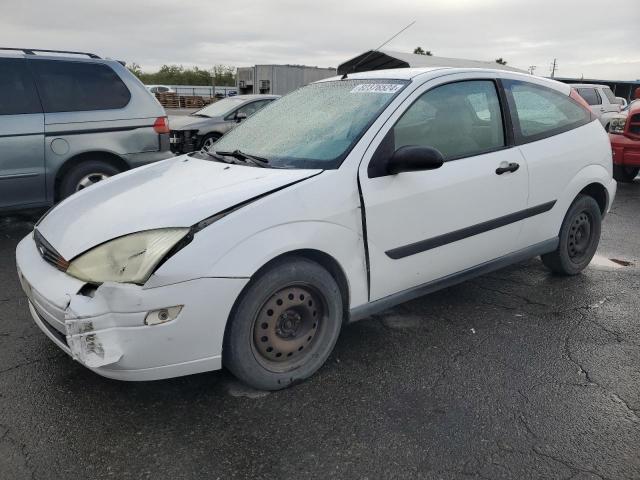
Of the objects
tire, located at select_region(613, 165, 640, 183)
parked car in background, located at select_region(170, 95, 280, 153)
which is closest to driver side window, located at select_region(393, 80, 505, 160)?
tire, located at select_region(613, 165, 640, 183)

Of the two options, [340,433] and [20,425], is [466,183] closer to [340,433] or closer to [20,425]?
[340,433]

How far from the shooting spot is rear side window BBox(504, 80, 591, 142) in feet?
12.2

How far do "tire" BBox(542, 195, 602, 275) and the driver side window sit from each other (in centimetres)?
106

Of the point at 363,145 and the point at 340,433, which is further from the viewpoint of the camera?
the point at 363,145

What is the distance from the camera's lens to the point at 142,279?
227 centimetres

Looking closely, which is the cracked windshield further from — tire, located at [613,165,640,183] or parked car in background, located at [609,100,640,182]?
tire, located at [613,165,640,183]

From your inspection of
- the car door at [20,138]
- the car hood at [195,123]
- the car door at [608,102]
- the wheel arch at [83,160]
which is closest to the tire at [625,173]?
the car door at [608,102]

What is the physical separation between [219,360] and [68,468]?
726mm

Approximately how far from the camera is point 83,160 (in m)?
5.58

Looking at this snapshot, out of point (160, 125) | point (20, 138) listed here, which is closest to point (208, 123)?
point (160, 125)

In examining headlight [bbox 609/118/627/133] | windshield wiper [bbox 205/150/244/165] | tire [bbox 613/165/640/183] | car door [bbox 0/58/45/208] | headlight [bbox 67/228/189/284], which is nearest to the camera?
headlight [bbox 67/228/189/284]

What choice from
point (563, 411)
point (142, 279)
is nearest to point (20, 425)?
point (142, 279)

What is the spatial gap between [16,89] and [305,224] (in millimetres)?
4119

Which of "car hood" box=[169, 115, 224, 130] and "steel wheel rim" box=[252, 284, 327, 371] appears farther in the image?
"car hood" box=[169, 115, 224, 130]
